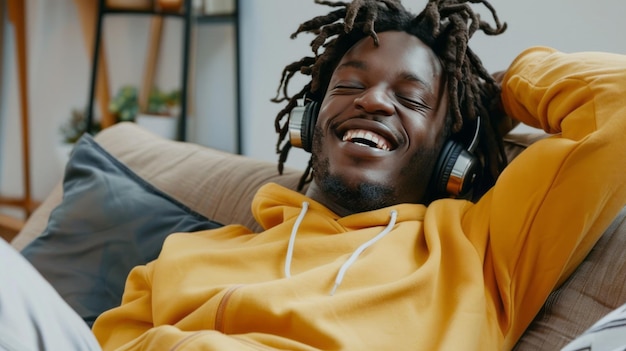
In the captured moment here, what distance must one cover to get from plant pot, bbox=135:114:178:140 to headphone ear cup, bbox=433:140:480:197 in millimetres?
1800

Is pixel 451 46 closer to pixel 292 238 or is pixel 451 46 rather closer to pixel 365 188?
pixel 365 188

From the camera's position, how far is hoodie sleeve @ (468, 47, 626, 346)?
1.09 metres

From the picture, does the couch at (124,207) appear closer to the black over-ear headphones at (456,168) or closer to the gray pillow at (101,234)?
the gray pillow at (101,234)

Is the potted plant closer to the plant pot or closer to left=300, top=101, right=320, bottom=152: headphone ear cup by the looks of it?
the plant pot

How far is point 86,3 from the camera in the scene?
3283mm

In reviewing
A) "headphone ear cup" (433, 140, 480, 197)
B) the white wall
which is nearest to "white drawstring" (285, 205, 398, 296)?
"headphone ear cup" (433, 140, 480, 197)

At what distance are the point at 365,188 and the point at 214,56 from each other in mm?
1801

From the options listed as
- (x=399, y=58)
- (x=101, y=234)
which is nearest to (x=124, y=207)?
(x=101, y=234)

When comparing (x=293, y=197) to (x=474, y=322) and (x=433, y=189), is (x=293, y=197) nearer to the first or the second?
(x=433, y=189)

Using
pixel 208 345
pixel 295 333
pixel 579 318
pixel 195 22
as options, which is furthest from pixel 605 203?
pixel 195 22

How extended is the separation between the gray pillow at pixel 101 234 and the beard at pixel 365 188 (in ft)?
0.94

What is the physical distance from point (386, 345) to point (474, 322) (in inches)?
5.0

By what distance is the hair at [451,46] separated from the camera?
133 cm

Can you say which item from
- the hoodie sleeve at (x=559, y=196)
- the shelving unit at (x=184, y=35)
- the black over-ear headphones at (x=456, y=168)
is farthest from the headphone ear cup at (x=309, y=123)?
the shelving unit at (x=184, y=35)
